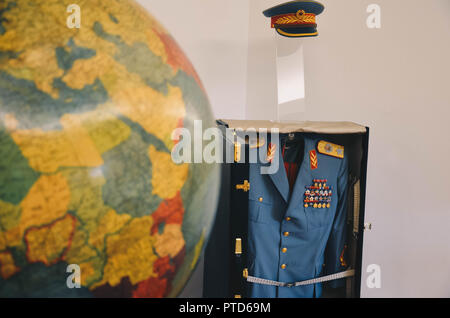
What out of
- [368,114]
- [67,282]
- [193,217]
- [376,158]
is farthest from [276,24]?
[67,282]

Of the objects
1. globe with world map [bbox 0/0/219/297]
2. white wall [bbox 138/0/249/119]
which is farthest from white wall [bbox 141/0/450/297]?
globe with world map [bbox 0/0/219/297]

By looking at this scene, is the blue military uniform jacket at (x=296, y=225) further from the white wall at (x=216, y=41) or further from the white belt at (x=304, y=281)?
the white wall at (x=216, y=41)

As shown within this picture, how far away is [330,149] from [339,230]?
346mm

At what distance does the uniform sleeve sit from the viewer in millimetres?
1445

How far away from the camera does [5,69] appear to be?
36cm

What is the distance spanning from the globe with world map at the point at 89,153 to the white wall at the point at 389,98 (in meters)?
1.29

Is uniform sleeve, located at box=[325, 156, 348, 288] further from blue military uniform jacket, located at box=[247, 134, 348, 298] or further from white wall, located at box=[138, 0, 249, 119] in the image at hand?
white wall, located at box=[138, 0, 249, 119]

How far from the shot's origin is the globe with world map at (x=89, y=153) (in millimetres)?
353

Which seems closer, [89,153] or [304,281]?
[89,153]

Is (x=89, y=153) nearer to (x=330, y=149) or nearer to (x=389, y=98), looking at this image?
(x=330, y=149)

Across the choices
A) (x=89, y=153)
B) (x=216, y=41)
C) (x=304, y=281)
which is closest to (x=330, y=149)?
(x=304, y=281)

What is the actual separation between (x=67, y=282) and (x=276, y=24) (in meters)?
1.44

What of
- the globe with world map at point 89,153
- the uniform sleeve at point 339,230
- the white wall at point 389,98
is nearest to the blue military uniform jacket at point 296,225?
the uniform sleeve at point 339,230

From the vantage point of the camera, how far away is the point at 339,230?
1445 millimetres
